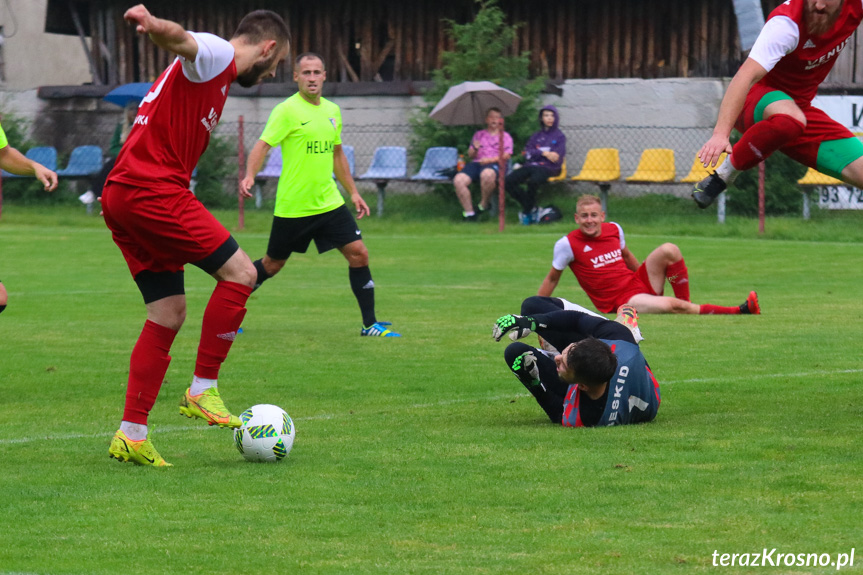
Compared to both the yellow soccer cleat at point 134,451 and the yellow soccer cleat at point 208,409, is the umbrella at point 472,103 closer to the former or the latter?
the yellow soccer cleat at point 208,409

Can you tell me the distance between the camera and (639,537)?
475 cm

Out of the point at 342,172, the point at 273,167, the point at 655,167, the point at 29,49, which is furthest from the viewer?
the point at 29,49

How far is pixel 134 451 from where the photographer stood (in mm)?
6188

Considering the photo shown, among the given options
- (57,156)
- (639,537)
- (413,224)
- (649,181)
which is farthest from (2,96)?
(639,537)

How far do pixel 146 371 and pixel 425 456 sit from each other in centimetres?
141

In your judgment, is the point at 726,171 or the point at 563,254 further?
the point at 563,254

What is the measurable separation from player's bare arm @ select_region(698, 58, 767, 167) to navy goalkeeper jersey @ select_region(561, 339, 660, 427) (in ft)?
3.61

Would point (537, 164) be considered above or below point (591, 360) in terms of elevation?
below

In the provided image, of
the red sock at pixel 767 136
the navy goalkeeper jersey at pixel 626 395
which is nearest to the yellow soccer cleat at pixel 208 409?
the navy goalkeeper jersey at pixel 626 395

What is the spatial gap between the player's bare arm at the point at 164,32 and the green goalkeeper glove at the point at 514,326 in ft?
6.94

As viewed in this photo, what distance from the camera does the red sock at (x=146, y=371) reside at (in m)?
6.25

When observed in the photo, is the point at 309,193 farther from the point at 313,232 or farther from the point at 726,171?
the point at 726,171

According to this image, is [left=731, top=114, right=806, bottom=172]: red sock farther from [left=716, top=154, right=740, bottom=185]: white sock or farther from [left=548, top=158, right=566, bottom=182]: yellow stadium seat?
[left=548, top=158, right=566, bottom=182]: yellow stadium seat

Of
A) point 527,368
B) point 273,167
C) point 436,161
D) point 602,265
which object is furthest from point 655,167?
point 527,368
